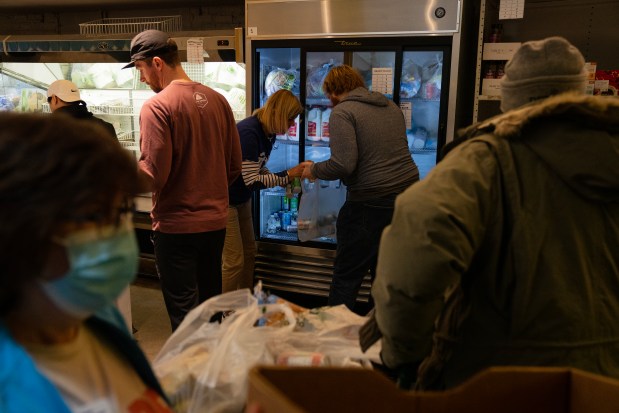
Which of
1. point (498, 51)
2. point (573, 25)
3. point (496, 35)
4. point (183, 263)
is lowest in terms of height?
point (183, 263)

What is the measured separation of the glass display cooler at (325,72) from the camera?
3287 millimetres

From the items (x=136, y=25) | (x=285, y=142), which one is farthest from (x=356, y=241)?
(x=136, y=25)

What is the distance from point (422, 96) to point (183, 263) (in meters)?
2.05

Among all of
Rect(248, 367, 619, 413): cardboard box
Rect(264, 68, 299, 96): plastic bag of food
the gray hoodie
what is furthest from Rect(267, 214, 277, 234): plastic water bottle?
Rect(248, 367, 619, 413): cardboard box

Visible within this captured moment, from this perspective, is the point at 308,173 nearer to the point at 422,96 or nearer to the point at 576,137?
the point at 422,96

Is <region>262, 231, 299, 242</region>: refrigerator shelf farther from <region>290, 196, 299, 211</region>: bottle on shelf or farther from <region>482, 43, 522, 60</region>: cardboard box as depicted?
<region>482, 43, 522, 60</region>: cardboard box

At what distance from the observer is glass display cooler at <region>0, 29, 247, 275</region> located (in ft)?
12.5

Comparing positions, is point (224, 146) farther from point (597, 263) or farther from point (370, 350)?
point (597, 263)

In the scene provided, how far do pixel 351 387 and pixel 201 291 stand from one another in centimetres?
201

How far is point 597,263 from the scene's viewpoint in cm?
123

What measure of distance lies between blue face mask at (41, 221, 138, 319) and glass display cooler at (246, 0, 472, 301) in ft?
9.32

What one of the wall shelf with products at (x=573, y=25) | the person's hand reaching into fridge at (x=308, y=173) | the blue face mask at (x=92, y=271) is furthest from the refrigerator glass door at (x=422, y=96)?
the blue face mask at (x=92, y=271)

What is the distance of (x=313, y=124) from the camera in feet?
12.8

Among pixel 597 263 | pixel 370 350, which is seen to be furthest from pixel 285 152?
pixel 597 263
